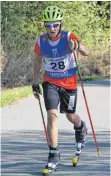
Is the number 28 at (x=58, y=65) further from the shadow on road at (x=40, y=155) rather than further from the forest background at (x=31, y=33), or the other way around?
the forest background at (x=31, y=33)

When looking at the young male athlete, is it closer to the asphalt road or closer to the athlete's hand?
the athlete's hand

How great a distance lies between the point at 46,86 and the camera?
866 centimetres

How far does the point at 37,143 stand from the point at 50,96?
2.60m

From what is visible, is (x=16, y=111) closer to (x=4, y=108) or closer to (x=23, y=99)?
(x=4, y=108)

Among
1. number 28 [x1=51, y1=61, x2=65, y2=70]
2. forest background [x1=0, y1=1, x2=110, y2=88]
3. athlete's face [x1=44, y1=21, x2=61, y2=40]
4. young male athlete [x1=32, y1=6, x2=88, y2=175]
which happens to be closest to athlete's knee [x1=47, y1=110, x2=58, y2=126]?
young male athlete [x1=32, y1=6, x2=88, y2=175]

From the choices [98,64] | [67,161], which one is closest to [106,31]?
[98,64]

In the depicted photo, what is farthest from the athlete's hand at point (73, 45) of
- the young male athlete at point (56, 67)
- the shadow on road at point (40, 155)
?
the shadow on road at point (40, 155)

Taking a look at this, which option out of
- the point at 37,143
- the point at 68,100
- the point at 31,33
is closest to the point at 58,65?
the point at 68,100

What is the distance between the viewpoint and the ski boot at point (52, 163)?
26.6ft

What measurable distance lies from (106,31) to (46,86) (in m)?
29.4

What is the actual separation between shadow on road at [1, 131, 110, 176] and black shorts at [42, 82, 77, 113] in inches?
30.5

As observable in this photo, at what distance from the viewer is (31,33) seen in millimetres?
27031

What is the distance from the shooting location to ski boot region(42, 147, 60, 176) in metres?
8.11

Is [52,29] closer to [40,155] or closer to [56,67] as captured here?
[56,67]
